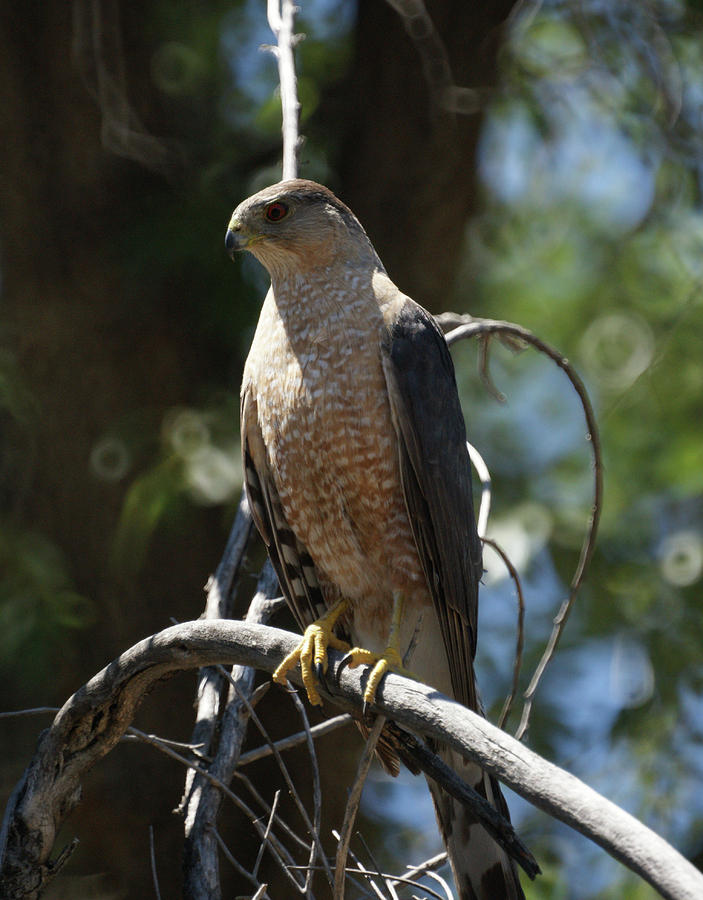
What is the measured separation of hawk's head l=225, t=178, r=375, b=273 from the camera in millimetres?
3049

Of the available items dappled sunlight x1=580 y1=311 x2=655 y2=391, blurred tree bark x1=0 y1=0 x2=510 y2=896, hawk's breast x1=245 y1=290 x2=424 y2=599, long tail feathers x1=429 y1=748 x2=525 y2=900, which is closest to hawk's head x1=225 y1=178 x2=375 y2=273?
hawk's breast x1=245 y1=290 x2=424 y2=599

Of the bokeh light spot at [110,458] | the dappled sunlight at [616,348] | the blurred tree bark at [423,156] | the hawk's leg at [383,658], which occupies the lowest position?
the bokeh light spot at [110,458]

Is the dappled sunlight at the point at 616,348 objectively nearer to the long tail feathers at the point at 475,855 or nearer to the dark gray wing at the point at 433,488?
Result: the dark gray wing at the point at 433,488

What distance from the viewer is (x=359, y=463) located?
2.82 metres

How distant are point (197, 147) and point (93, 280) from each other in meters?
0.95

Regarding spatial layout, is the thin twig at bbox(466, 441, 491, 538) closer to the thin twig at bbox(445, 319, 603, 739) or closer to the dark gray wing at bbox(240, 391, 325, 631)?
the thin twig at bbox(445, 319, 603, 739)

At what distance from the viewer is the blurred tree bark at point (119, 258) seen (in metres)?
4.87

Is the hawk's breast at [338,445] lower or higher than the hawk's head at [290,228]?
lower

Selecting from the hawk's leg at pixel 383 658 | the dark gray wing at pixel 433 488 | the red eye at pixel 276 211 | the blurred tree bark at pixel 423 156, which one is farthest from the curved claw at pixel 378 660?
the blurred tree bark at pixel 423 156

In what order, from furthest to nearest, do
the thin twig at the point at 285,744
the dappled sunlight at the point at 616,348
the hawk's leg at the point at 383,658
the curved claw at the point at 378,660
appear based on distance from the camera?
the dappled sunlight at the point at 616,348
the thin twig at the point at 285,744
the curved claw at the point at 378,660
the hawk's leg at the point at 383,658

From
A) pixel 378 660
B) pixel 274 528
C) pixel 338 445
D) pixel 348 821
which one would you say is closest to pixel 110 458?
pixel 274 528

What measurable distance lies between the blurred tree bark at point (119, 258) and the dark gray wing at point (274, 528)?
1.79 meters

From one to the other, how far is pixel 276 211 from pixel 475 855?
1912 mm

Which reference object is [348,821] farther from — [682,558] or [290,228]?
[682,558]
